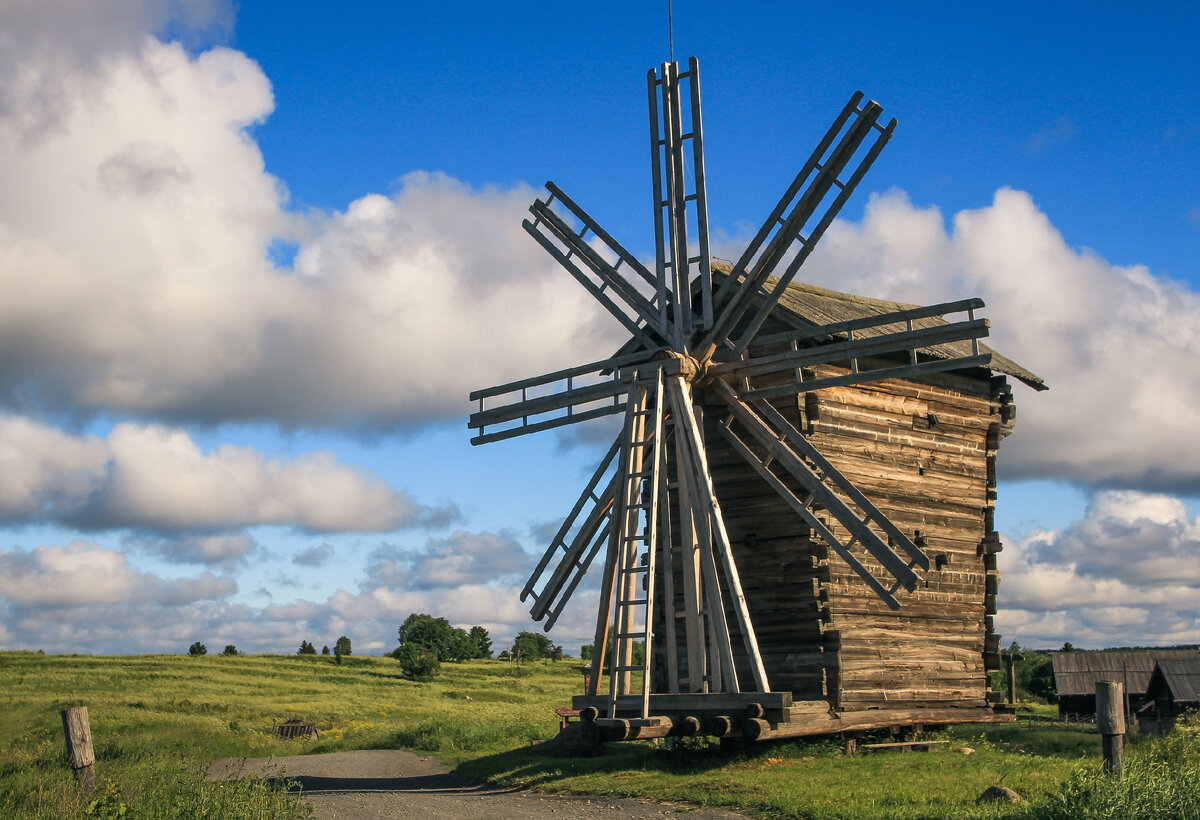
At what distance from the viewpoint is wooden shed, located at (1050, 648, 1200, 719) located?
4244 centimetres

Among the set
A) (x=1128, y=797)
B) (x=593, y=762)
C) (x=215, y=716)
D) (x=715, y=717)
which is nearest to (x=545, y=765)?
(x=593, y=762)

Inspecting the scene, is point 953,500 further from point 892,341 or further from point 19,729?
point 19,729

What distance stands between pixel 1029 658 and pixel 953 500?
60.5 meters

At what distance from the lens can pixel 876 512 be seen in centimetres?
1645

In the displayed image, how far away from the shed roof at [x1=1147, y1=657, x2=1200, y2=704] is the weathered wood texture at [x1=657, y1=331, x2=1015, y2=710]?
73.5ft

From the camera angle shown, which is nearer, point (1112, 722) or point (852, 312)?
point (1112, 722)

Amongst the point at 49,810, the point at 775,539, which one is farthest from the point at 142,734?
the point at 775,539

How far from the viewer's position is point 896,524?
801 inches

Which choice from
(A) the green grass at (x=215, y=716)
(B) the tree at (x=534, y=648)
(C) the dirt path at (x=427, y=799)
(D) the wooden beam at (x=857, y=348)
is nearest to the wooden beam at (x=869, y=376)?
(D) the wooden beam at (x=857, y=348)

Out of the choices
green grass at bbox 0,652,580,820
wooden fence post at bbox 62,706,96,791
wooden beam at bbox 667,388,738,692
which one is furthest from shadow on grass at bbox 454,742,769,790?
wooden fence post at bbox 62,706,96,791

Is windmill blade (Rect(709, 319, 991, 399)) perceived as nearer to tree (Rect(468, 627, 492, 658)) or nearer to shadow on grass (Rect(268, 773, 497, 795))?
shadow on grass (Rect(268, 773, 497, 795))

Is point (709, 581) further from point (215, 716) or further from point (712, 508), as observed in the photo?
point (215, 716)

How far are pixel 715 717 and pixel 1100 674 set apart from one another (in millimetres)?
33872

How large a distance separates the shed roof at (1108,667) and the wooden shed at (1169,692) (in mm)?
462
